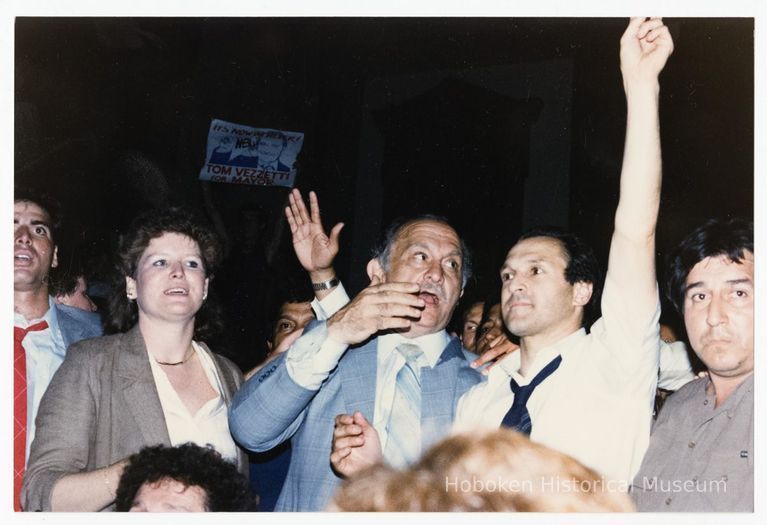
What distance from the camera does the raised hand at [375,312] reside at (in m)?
2.31

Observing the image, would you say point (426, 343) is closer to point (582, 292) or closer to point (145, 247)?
point (582, 292)

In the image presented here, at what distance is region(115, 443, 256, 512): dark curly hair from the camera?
1998 millimetres

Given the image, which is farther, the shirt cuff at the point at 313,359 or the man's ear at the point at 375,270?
the man's ear at the point at 375,270

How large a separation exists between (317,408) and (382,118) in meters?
1.11

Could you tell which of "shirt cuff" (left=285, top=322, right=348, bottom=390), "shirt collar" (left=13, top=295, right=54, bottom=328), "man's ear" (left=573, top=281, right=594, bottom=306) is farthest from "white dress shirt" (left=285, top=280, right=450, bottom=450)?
"shirt collar" (left=13, top=295, right=54, bottom=328)

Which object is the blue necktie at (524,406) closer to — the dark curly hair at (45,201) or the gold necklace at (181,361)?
the gold necklace at (181,361)

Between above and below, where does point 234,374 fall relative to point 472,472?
above

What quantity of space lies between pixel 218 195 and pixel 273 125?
32 cm

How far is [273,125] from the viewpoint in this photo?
9.85 ft

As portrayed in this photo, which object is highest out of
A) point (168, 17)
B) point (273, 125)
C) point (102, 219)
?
point (168, 17)

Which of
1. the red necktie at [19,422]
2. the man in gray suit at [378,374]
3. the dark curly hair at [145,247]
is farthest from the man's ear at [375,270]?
the red necktie at [19,422]
